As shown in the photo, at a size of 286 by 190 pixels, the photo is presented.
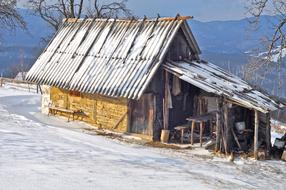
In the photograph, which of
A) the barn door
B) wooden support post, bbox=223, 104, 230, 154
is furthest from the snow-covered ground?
the barn door

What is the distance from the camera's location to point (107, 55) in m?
20.1

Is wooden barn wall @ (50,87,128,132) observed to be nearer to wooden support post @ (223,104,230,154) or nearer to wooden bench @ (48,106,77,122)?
wooden bench @ (48,106,77,122)

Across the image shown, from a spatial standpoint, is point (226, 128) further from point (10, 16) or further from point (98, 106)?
point (10, 16)

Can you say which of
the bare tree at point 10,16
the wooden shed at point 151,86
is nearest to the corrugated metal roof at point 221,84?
the wooden shed at point 151,86

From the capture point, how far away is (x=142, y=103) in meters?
18.1

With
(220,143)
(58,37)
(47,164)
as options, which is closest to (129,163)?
(47,164)

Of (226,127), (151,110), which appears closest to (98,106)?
(151,110)

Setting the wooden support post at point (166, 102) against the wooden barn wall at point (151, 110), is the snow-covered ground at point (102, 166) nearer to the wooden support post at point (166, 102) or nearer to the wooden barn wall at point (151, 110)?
the wooden barn wall at point (151, 110)

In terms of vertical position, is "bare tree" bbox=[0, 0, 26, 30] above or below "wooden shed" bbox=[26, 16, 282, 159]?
above

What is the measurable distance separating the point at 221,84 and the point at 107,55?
5591 millimetres

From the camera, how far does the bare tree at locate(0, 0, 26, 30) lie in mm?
28234

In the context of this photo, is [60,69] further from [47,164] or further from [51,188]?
[51,188]

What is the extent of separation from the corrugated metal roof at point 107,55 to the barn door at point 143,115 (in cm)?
101

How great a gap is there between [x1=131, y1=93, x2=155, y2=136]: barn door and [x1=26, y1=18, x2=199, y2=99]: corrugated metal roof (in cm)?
101
